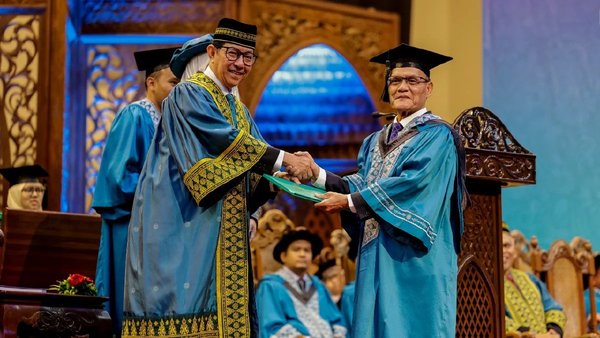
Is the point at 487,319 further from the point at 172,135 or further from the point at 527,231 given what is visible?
the point at 527,231

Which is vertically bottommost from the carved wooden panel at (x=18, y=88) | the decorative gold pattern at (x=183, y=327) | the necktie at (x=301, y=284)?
the decorative gold pattern at (x=183, y=327)

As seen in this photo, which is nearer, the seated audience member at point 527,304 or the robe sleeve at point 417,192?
the robe sleeve at point 417,192

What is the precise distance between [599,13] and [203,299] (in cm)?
645

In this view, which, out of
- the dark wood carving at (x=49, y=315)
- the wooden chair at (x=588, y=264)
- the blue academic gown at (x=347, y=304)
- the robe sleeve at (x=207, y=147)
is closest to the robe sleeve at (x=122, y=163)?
the dark wood carving at (x=49, y=315)

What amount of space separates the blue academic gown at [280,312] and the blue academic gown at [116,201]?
7.80ft

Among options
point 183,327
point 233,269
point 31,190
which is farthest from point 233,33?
point 31,190

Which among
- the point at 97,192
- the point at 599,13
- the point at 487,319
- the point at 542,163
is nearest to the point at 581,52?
the point at 599,13

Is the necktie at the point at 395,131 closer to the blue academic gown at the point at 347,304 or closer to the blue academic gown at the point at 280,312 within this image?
the blue academic gown at the point at 280,312

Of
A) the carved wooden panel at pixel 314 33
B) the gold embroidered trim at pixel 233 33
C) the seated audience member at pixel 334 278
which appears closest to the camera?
the gold embroidered trim at pixel 233 33

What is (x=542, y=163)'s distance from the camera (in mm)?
10383

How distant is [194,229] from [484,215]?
6.56ft

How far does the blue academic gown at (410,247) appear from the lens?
5.29 metres

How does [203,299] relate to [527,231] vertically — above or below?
below

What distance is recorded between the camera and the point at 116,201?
608 centimetres
